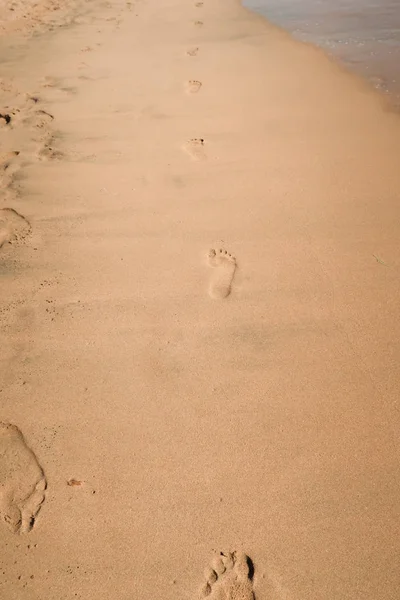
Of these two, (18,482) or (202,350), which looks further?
(202,350)

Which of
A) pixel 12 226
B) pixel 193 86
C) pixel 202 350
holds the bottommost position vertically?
pixel 202 350

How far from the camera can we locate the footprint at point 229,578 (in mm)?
1165

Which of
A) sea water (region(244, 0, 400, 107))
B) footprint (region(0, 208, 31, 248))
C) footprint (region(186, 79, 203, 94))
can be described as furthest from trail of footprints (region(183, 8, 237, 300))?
sea water (region(244, 0, 400, 107))

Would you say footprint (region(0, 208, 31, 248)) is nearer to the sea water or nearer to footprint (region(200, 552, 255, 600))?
footprint (region(200, 552, 255, 600))

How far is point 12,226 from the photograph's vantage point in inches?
91.0

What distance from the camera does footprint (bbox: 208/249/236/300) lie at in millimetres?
1923

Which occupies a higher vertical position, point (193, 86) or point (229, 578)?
point (193, 86)

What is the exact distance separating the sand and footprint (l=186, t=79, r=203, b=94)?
12.6 inches

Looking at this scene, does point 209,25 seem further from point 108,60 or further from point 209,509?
point 209,509

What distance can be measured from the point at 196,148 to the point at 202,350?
1.69 m

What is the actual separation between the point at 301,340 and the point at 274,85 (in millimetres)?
2678

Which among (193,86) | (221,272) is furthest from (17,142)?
(221,272)

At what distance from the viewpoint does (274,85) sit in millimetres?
3488

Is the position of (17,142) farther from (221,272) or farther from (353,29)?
(353,29)
